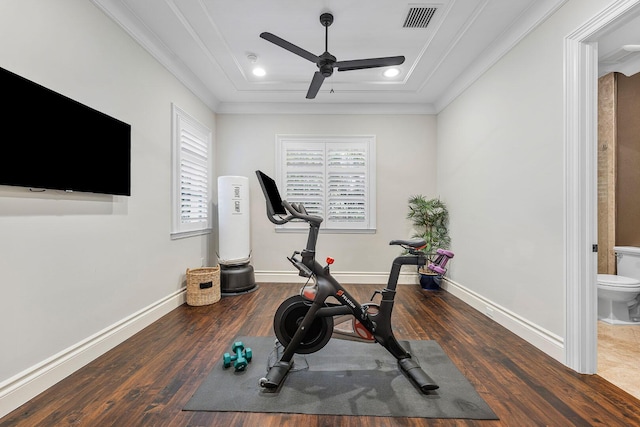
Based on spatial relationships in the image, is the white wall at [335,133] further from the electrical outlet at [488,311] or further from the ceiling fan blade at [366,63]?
the ceiling fan blade at [366,63]

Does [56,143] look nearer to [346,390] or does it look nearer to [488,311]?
[346,390]

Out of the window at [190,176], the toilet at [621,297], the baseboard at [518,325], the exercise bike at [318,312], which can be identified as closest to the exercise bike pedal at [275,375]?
the exercise bike at [318,312]

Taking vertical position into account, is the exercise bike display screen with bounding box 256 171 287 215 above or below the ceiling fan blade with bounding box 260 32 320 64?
below

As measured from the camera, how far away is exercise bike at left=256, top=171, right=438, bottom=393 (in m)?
2.03

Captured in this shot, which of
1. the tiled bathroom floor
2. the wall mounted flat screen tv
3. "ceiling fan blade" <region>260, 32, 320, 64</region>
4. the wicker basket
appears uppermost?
"ceiling fan blade" <region>260, 32, 320, 64</region>

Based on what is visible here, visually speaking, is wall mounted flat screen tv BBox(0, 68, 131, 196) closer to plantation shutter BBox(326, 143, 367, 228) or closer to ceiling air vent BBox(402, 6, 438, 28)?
ceiling air vent BBox(402, 6, 438, 28)

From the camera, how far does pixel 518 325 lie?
2688 millimetres

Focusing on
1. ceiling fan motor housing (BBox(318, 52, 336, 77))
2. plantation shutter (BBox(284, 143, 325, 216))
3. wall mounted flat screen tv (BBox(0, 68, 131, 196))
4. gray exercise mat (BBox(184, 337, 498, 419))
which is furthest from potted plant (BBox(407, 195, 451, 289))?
wall mounted flat screen tv (BBox(0, 68, 131, 196))

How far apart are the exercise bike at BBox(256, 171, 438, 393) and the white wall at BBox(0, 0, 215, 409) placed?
1448mm

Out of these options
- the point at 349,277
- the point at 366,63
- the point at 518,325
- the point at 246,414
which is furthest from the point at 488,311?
the point at 366,63

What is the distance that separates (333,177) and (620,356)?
12.2 ft

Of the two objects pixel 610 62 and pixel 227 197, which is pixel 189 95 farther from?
pixel 610 62

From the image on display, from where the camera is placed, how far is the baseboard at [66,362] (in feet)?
5.47

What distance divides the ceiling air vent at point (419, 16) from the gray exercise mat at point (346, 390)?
9.78ft
